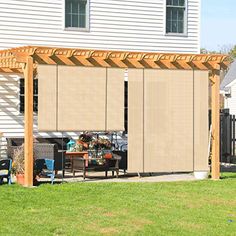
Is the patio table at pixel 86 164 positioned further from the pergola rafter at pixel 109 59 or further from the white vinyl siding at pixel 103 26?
the white vinyl siding at pixel 103 26

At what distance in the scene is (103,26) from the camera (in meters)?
19.7

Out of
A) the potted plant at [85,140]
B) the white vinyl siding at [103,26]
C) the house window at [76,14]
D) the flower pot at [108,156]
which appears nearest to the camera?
the flower pot at [108,156]

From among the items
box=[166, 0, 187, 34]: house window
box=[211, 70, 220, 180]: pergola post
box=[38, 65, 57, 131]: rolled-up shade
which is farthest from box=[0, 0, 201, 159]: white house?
box=[211, 70, 220, 180]: pergola post

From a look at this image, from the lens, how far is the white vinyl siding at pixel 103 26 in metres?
18.4

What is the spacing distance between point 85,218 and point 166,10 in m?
11.8

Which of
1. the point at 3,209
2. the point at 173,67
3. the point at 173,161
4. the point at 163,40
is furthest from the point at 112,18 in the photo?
the point at 3,209

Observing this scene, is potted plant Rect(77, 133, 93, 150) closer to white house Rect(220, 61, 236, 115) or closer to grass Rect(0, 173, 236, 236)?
grass Rect(0, 173, 236, 236)

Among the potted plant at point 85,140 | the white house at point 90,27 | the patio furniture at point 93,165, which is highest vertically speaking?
the white house at point 90,27

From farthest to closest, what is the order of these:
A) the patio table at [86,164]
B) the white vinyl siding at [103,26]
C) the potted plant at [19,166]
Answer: the white vinyl siding at [103,26] < the patio table at [86,164] < the potted plant at [19,166]

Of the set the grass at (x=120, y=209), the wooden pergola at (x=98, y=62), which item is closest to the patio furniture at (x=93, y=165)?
the grass at (x=120, y=209)

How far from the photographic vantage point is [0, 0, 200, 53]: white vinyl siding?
18.4 meters

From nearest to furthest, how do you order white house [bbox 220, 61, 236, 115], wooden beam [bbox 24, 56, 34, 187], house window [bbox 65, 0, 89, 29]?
wooden beam [bbox 24, 56, 34, 187] → house window [bbox 65, 0, 89, 29] → white house [bbox 220, 61, 236, 115]

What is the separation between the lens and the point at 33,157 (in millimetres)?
14422

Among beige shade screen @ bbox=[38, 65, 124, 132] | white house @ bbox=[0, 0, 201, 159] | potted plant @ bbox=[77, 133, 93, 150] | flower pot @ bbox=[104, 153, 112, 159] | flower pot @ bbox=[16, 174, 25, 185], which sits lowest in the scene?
flower pot @ bbox=[16, 174, 25, 185]
